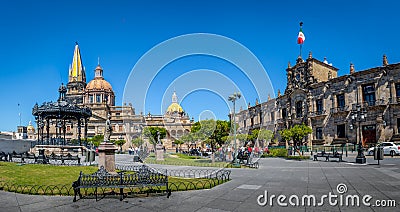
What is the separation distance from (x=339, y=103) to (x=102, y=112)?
65.9 metres

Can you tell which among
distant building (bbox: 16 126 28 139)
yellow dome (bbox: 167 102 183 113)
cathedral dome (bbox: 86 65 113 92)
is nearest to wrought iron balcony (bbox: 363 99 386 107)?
distant building (bbox: 16 126 28 139)

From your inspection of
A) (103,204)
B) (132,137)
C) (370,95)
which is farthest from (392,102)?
(132,137)

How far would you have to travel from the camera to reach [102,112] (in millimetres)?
84438

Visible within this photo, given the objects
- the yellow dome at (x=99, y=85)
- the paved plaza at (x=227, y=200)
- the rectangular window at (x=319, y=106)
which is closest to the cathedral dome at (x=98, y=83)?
→ the yellow dome at (x=99, y=85)

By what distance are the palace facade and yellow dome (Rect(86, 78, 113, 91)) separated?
56002mm

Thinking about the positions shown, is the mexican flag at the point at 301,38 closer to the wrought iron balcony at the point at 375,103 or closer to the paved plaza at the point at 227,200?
the wrought iron balcony at the point at 375,103

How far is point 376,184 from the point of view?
32.3 ft

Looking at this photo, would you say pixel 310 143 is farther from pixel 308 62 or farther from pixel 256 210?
pixel 256 210

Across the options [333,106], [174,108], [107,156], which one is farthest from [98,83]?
[107,156]

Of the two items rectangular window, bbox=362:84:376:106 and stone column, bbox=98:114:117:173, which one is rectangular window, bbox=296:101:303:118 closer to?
rectangular window, bbox=362:84:376:106

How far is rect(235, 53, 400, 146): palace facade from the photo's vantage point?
3403 cm

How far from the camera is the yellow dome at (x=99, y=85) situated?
89.1 m

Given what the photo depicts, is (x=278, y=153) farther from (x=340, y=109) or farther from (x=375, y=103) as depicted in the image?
(x=375, y=103)

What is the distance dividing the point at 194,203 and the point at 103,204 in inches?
95.8
